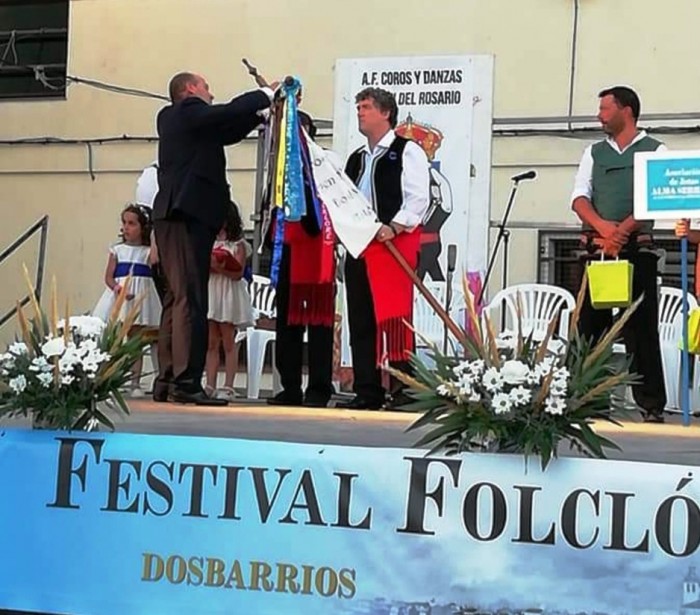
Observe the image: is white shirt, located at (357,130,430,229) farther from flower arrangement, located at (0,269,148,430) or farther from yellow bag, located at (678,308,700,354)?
flower arrangement, located at (0,269,148,430)

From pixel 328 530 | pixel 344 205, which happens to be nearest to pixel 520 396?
pixel 328 530

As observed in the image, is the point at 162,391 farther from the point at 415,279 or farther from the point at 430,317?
the point at 430,317

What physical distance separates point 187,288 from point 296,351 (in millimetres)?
645

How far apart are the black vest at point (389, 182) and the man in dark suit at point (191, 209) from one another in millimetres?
562

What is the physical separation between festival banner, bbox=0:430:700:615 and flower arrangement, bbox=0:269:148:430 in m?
0.08

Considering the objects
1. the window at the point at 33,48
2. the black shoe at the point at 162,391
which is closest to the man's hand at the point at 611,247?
the black shoe at the point at 162,391

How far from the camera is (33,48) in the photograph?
900 cm

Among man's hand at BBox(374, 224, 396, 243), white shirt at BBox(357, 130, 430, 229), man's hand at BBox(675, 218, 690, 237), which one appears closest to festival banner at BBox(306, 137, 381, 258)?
man's hand at BBox(374, 224, 396, 243)

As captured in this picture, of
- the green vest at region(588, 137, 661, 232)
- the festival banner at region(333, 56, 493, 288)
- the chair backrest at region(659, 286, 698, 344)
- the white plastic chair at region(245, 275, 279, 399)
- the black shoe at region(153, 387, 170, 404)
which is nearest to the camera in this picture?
the green vest at region(588, 137, 661, 232)

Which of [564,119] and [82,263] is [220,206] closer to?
[564,119]

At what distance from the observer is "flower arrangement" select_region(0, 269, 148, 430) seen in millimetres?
3146

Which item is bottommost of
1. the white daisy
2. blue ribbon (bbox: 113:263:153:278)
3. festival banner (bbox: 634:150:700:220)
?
the white daisy

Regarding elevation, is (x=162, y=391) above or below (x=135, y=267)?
below

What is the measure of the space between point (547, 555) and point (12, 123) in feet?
23.3
